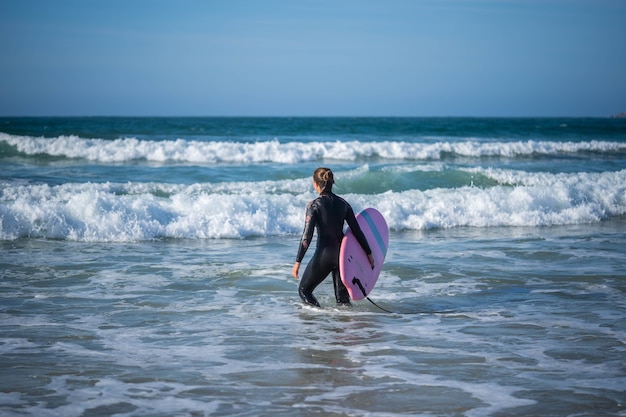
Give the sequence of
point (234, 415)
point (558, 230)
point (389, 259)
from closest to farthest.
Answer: point (234, 415) < point (389, 259) < point (558, 230)

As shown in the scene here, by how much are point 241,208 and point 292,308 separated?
5.90 metres

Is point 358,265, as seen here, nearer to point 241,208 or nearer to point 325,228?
point 325,228

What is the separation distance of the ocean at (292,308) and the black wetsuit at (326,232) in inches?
17.3

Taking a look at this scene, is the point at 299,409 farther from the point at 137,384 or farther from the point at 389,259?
the point at 389,259

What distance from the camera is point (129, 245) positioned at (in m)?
10.7

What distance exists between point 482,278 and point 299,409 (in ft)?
15.4

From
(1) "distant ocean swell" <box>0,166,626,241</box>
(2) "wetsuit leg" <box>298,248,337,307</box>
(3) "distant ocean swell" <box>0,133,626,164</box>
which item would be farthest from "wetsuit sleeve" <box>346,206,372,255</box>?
(3) "distant ocean swell" <box>0,133,626,164</box>

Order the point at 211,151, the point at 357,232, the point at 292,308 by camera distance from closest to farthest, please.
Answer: the point at 357,232 → the point at 292,308 → the point at 211,151

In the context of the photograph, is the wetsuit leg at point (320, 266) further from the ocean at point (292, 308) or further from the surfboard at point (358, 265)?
the ocean at point (292, 308)

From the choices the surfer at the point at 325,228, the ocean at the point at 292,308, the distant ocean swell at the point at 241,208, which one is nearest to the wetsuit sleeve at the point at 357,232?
the surfer at the point at 325,228

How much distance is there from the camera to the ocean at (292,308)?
4.54 metres

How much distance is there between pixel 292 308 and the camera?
697cm

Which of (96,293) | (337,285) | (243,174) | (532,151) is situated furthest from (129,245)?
(532,151)

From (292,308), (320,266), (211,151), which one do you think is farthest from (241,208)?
(211,151)
